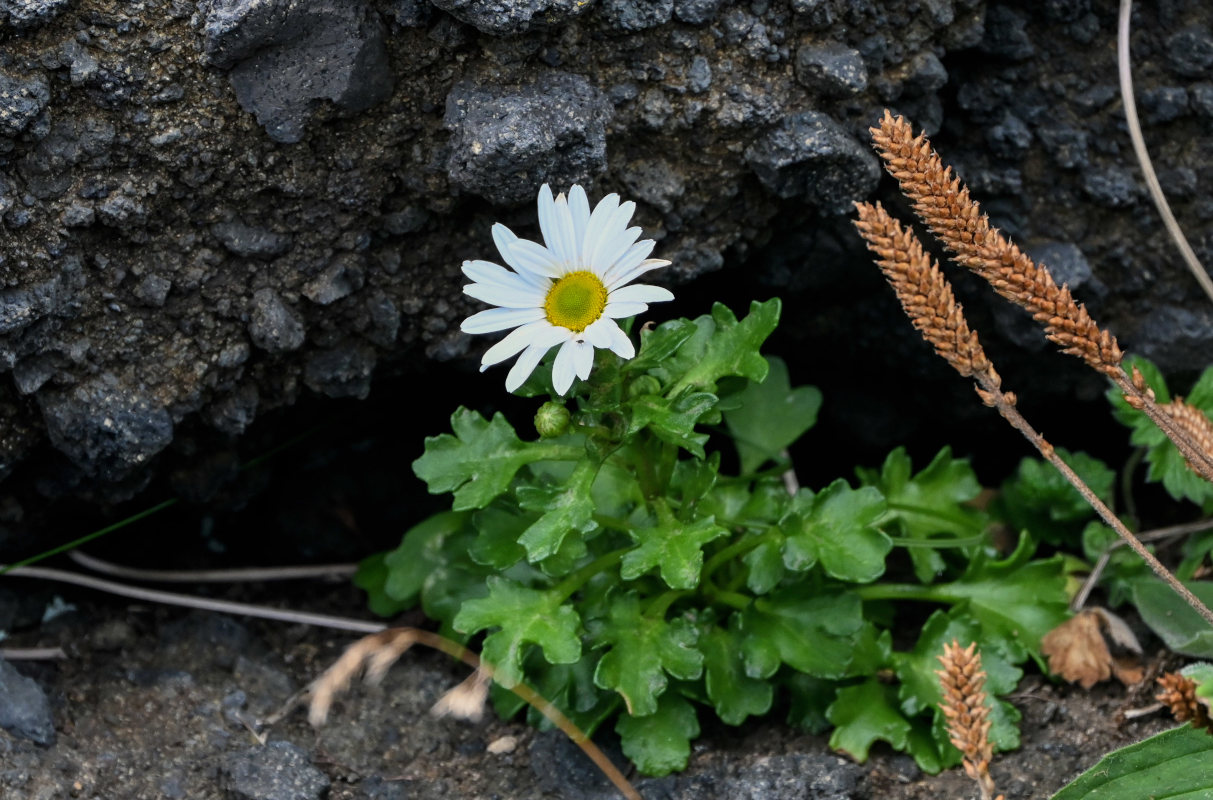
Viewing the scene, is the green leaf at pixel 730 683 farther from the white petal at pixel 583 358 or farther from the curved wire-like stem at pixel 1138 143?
the curved wire-like stem at pixel 1138 143

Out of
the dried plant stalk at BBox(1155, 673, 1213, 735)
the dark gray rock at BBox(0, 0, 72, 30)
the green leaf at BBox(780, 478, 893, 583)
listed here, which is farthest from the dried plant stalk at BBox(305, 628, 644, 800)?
the dark gray rock at BBox(0, 0, 72, 30)

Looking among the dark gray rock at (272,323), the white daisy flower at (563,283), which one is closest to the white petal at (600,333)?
the white daisy flower at (563,283)

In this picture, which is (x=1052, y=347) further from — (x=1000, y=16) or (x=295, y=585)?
(x=295, y=585)

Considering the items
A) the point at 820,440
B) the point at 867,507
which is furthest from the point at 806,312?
the point at 867,507

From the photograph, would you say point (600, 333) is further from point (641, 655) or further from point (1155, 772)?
point (1155, 772)

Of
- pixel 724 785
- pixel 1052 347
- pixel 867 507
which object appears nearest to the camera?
pixel 724 785

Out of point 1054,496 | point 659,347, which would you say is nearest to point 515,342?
point 659,347
